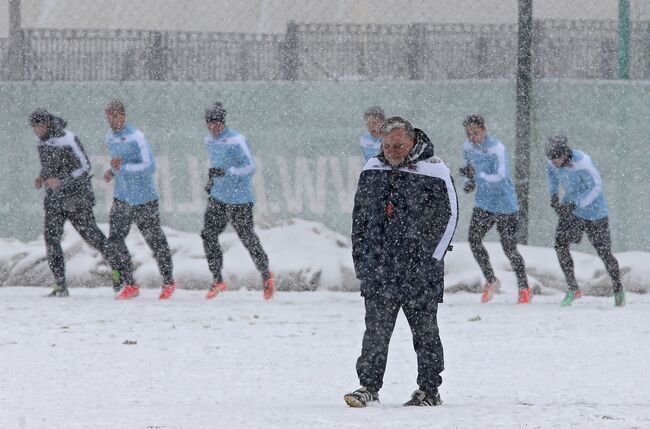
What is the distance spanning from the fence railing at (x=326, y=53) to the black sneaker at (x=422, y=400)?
23.4ft

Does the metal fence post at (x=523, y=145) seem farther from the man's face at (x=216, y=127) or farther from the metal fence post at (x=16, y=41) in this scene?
the metal fence post at (x=16, y=41)

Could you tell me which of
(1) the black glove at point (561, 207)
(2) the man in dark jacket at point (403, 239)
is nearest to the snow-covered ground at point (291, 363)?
(2) the man in dark jacket at point (403, 239)

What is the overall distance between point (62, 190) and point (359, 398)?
6471mm

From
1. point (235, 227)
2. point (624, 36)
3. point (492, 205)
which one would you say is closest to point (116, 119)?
point (235, 227)

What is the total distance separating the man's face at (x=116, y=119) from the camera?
1300 centimetres

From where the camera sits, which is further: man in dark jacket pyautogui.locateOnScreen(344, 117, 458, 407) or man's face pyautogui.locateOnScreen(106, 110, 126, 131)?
man's face pyautogui.locateOnScreen(106, 110, 126, 131)

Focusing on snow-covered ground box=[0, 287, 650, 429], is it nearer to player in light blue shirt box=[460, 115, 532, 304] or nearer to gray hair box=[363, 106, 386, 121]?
player in light blue shirt box=[460, 115, 532, 304]

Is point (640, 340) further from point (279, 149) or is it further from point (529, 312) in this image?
point (279, 149)

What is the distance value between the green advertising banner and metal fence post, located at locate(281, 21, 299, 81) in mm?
110

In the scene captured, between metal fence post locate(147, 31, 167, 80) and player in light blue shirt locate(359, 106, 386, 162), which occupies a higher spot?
metal fence post locate(147, 31, 167, 80)

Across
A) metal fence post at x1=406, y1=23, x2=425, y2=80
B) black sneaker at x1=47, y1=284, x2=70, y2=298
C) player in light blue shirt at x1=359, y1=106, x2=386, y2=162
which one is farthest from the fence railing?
black sneaker at x1=47, y1=284, x2=70, y2=298

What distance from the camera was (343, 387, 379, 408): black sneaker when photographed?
7.04 metres

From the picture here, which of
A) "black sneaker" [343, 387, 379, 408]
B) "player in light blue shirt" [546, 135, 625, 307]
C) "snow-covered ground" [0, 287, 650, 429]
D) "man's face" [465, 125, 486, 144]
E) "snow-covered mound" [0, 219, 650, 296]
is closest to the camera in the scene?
"snow-covered ground" [0, 287, 650, 429]

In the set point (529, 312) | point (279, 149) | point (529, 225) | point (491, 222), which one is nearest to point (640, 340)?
point (529, 312)
